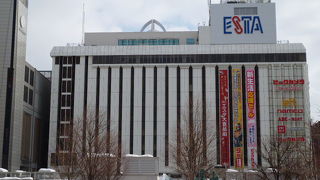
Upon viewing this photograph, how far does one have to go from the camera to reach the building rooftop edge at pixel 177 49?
102 m

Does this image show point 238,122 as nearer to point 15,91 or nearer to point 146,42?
point 146,42

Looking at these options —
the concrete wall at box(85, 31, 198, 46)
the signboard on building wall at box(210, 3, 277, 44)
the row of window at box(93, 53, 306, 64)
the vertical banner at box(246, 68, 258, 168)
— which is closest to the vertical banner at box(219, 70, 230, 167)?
the vertical banner at box(246, 68, 258, 168)

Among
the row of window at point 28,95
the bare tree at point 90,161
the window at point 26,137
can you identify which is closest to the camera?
the bare tree at point 90,161

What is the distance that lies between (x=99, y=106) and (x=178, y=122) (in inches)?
585

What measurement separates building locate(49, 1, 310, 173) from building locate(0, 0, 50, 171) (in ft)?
17.9

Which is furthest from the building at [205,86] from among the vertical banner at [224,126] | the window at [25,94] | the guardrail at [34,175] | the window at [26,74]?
the guardrail at [34,175]

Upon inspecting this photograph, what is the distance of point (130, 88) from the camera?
102 m

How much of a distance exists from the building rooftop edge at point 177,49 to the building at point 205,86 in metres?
0.19

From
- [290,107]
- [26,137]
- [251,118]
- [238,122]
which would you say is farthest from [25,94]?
[290,107]

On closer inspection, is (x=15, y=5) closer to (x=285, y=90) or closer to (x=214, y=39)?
(x=214, y=39)

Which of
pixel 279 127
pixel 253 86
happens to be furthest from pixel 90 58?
pixel 279 127

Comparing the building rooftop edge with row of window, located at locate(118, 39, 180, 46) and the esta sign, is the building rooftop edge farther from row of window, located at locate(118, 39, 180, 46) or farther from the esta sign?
row of window, located at locate(118, 39, 180, 46)

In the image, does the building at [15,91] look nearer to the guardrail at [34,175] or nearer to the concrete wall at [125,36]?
the concrete wall at [125,36]

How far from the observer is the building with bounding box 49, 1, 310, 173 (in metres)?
99.1
